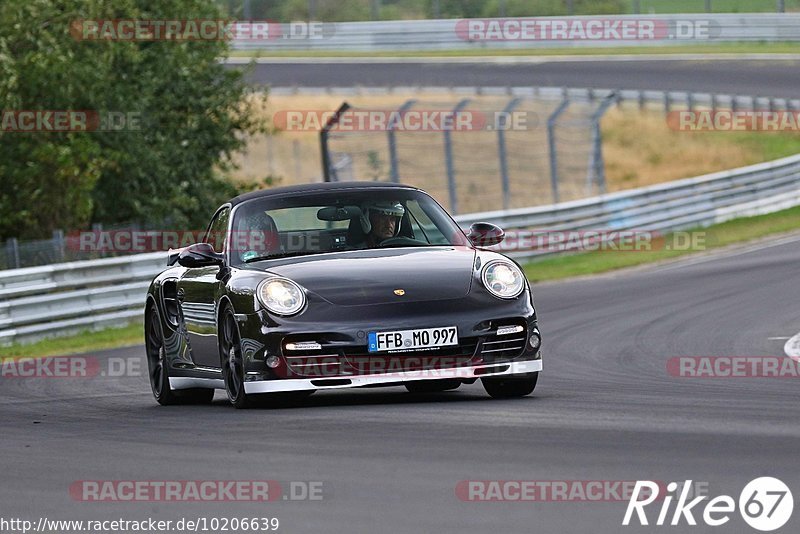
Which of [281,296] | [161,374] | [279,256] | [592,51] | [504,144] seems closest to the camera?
[281,296]

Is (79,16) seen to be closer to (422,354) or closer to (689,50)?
(422,354)

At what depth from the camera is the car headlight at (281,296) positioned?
8.96 m

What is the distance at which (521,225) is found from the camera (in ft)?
80.3

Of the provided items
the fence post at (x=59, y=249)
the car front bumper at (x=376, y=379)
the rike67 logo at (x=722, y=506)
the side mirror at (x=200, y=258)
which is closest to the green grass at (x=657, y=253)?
the fence post at (x=59, y=249)

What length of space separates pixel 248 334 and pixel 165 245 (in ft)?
44.0

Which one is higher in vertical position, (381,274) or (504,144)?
(504,144)

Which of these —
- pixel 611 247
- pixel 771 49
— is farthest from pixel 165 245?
pixel 771 49

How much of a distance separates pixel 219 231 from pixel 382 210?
4.09 ft

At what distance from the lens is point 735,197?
2795 cm

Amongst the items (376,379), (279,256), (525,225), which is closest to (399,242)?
(279,256)

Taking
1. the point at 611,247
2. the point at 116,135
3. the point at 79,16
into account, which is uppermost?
the point at 79,16

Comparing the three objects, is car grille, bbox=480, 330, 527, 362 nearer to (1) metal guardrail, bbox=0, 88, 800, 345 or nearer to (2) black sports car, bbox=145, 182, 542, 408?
(2) black sports car, bbox=145, 182, 542, 408

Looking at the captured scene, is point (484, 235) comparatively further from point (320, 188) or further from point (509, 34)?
point (509, 34)

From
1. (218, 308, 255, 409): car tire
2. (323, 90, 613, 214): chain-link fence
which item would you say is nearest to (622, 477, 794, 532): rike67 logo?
(218, 308, 255, 409): car tire
